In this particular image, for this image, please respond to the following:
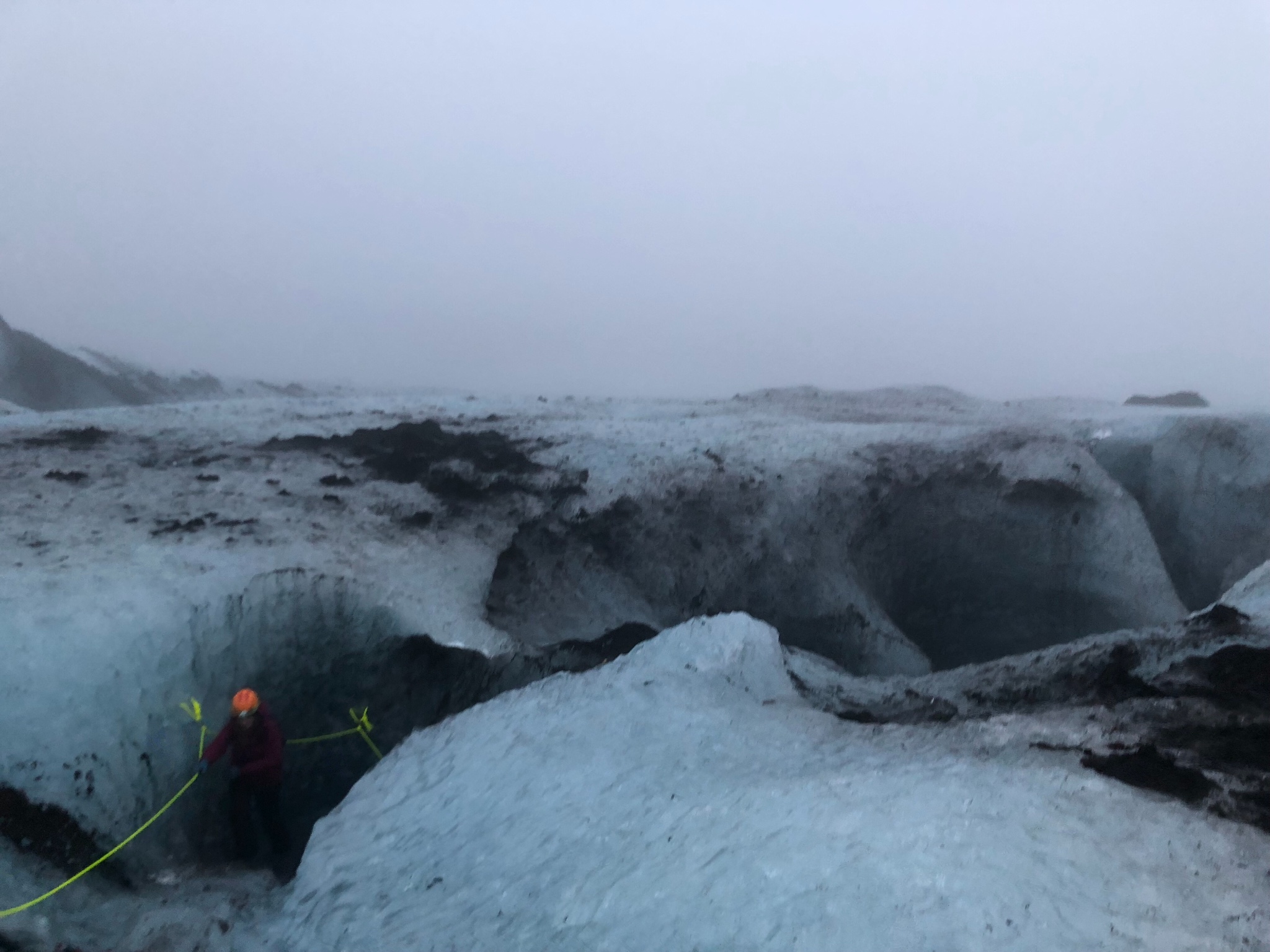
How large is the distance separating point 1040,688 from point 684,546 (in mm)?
2883

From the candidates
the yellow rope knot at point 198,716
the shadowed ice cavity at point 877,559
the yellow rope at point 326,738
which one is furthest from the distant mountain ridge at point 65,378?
the yellow rope knot at point 198,716

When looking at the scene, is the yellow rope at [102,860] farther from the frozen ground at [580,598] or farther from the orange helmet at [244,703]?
the orange helmet at [244,703]

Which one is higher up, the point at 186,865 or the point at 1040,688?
the point at 1040,688

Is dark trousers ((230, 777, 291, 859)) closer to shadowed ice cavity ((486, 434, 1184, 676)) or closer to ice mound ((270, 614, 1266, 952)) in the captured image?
ice mound ((270, 614, 1266, 952))

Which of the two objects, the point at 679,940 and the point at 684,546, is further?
the point at 684,546

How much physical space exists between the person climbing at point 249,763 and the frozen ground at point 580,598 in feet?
0.55

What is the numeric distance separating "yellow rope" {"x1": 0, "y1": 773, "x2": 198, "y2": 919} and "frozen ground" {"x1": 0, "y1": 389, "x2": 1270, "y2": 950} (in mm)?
50

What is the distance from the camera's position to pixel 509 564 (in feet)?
17.8

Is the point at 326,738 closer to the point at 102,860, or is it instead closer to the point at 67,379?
the point at 102,860

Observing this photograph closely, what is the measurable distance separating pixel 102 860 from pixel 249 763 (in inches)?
27.2

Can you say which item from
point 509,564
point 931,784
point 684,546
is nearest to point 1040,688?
point 931,784

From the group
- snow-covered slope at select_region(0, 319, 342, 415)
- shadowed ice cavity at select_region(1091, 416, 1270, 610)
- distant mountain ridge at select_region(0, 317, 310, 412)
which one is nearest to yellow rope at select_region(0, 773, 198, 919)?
shadowed ice cavity at select_region(1091, 416, 1270, 610)

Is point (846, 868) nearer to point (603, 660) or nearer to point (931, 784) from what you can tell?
point (931, 784)

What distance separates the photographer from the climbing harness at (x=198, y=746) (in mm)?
2613
